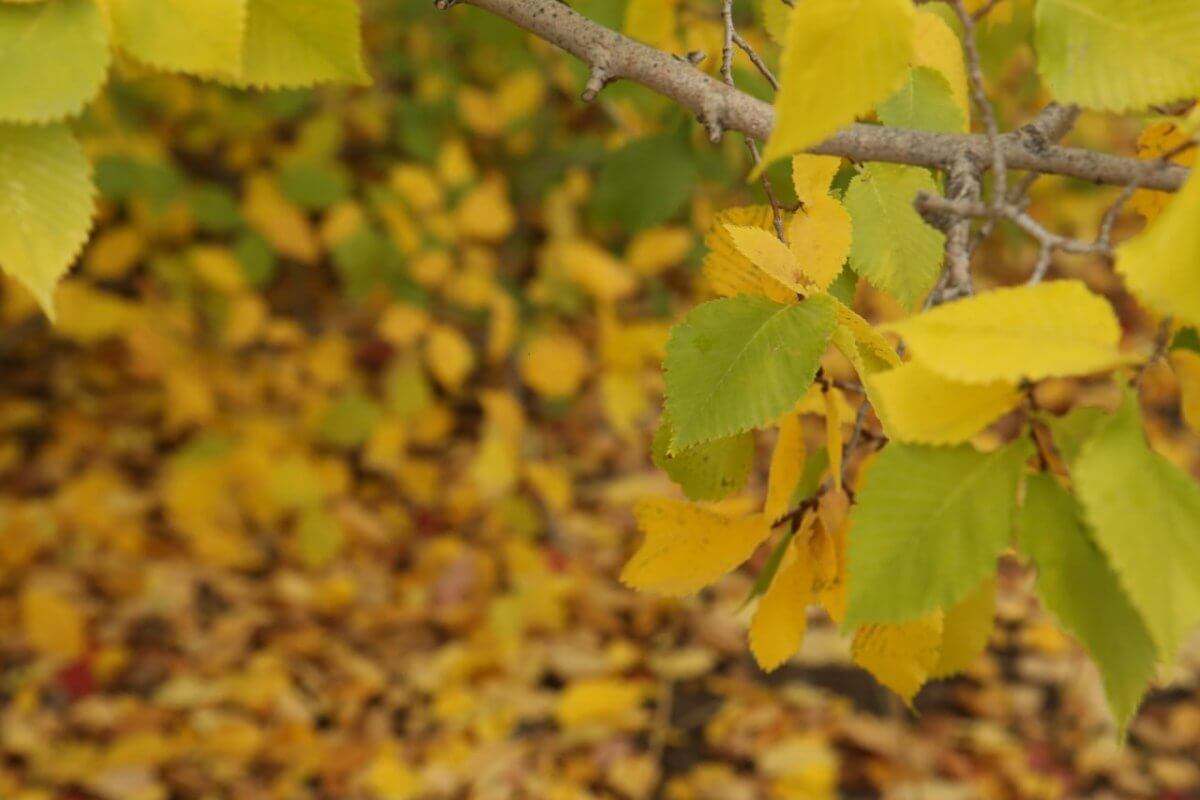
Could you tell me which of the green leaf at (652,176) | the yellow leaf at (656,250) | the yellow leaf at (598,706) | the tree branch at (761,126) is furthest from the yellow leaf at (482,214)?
the tree branch at (761,126)

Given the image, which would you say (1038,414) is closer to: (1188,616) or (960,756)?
(1188,616)

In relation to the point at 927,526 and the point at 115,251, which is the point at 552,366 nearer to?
the point at 115,251

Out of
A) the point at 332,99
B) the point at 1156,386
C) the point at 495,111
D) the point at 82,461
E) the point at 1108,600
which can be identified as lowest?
the point at 82,461

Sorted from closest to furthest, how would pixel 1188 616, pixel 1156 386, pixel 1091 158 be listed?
pixel 1188 616, pixel 1091 158, pixel 1156 386

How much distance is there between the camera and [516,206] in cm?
254

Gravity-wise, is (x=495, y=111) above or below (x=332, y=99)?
above

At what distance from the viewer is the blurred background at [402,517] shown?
6.42ft

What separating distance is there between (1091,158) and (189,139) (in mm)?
2342

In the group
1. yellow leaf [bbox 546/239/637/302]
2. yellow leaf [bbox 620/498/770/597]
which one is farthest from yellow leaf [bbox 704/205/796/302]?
yellow leaf [bbox 546/239/637/302]

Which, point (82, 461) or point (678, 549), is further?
point (82, 461)

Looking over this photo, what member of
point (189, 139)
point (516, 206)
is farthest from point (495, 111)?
point (189, 139)

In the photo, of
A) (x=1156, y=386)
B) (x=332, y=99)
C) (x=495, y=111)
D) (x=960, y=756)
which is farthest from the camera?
(x=1156, y=386)

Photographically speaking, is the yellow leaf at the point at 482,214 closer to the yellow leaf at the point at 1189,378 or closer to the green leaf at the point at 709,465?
the green leaf at the point at 709,465

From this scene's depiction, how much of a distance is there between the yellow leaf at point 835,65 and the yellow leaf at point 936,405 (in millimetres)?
111
